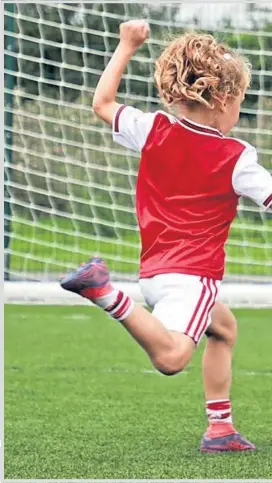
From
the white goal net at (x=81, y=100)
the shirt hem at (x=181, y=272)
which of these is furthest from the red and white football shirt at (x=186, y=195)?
the white goal net at (x=81, y=100)

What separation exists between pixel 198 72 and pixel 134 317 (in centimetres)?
82

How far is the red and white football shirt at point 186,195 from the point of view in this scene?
382cm

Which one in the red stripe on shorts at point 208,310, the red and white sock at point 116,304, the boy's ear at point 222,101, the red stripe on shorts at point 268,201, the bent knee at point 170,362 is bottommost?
the bent knee at point 170,362

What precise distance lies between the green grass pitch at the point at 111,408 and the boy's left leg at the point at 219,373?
106 mm

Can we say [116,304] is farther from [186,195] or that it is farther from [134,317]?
[186,195]

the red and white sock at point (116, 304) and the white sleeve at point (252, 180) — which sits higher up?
the white sleeve at point (252, 180)

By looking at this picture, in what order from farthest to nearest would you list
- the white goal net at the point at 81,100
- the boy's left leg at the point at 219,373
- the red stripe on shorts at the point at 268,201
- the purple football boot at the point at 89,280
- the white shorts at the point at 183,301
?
the white goal net at the point at 81,100
the boy's left leg at the point at 219,373
the white shorts at the point at 183,301
the red stripe on shorts at the point at 268,201
the purple football boot at the point at 89,280

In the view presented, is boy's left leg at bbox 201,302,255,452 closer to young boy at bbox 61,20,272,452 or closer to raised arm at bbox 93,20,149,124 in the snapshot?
young boy at bbox 61,20,272,452

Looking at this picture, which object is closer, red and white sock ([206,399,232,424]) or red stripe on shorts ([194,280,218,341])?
red stripe on shorts ([194,280,218,341])

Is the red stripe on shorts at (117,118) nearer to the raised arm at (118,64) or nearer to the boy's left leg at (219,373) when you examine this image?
the raised arm at (118,64)

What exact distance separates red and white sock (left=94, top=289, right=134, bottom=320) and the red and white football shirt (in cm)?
40

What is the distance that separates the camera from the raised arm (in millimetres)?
3855

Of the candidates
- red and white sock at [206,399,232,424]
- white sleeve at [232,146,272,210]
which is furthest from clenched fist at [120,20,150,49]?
red and white sock at [206,399,232,424]

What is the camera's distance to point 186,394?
5.28 meters
